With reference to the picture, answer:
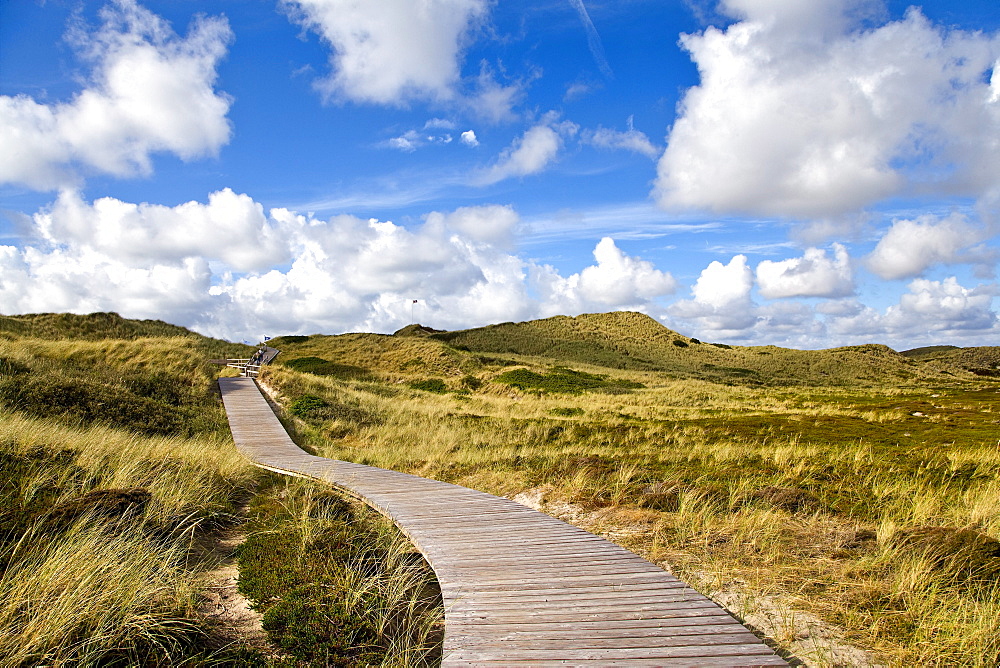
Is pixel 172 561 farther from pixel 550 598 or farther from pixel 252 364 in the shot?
pixel 252 364

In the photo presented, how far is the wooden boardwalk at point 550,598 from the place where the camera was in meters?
4.03

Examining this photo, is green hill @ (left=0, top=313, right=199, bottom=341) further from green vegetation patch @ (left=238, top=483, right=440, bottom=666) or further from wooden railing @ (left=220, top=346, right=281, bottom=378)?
green vegetation patch @ (left=238, top=483, right=440, bottom=666)

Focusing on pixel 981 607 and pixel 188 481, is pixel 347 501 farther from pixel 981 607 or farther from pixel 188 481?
pixel 981 607

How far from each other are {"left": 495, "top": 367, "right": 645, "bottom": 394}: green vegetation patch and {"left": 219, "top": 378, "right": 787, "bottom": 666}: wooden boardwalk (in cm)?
2838

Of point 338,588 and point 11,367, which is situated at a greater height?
point 11,367

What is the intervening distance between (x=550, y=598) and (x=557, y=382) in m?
34.1

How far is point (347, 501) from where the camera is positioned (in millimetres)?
9297

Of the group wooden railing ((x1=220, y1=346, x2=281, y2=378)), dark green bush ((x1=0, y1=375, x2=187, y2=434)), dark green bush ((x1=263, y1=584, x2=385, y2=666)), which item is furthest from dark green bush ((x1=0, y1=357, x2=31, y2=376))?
dark green bush ((x1=263, y1=584, x2=385, y2=666))

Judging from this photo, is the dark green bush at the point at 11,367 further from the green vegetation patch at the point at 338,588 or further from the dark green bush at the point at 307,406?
the green vegetation patch at the point at 338,588

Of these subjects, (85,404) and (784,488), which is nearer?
(784,488)

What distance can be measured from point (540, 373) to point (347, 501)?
33.9 m

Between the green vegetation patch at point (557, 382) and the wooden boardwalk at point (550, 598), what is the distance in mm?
28384

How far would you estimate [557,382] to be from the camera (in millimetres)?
38812

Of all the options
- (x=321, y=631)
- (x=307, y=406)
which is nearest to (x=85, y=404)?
(x=307, y=406)
